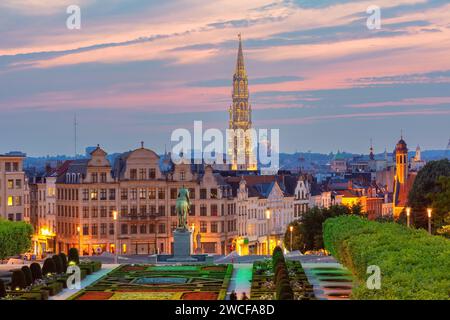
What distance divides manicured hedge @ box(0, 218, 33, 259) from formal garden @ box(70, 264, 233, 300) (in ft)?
35.3

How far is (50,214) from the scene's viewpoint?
14200 cm

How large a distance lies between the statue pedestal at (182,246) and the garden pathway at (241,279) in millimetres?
5190

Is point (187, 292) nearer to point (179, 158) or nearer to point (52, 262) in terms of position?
point (52, 262)

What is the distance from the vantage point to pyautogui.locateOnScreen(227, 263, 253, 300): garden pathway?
217 ft

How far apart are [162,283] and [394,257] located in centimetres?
2331

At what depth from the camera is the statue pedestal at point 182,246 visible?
88.6 meters

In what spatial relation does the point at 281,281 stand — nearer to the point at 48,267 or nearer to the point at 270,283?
the point at 270,283

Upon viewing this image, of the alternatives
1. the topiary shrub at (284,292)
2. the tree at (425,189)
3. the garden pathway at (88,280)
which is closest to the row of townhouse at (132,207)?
the tree at (425,189)

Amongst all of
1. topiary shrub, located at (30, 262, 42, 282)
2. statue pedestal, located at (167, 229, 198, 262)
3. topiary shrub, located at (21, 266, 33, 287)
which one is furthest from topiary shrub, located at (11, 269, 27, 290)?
statue pedestal, located at (167, 229, 198, 262)

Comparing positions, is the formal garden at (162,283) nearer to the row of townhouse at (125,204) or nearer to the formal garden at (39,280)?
the formal garden at (39,280)

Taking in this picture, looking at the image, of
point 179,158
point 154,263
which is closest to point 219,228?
point 179,158

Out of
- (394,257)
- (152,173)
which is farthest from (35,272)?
(152,173)
